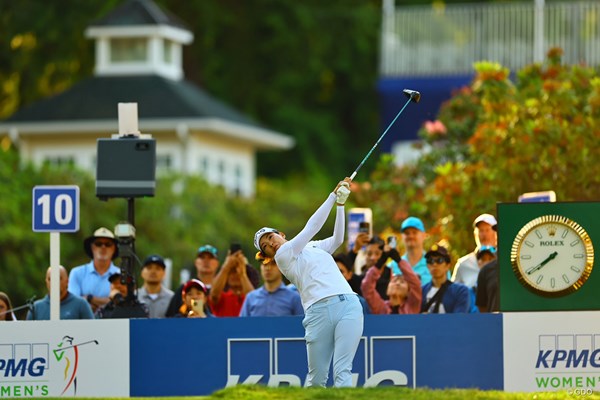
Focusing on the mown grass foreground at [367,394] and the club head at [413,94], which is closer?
the mown grass foreground at [367,394]

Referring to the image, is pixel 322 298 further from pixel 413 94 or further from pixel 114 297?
pixel 114 297

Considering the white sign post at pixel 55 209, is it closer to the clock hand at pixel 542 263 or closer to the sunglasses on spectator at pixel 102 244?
the sunglasses on spectator at pixel 102 244

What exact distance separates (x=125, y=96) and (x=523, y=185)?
21.0 metres

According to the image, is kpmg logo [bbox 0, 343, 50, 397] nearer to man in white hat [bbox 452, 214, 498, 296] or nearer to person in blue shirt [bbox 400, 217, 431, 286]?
person in blue shirt [bbox 400, 217, 431, 286]

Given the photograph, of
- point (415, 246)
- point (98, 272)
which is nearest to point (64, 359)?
point (98, 272)

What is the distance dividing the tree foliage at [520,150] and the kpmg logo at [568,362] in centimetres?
691

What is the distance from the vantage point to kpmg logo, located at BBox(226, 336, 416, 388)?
1669cm

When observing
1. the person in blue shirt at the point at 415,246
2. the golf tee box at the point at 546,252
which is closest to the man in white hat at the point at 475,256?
the person in blue shirt at the point at 415,246

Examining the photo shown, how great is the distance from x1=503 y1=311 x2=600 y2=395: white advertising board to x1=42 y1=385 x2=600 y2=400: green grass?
104 centimetres

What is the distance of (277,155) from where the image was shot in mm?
52500

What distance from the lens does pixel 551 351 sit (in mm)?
16500

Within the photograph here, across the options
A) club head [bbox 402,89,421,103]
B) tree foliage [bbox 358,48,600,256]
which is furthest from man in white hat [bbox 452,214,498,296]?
tree foliage [bbox 358,48,600,256]

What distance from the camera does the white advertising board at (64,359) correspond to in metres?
16.7

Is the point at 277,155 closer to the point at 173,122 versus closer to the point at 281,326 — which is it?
the point at 173,122
